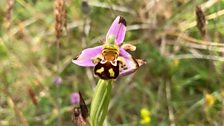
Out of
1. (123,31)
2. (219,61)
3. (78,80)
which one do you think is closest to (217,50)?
(219,61)

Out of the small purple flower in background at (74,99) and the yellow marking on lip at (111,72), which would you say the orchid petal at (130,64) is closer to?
the yellow marking on lip at (111,72)

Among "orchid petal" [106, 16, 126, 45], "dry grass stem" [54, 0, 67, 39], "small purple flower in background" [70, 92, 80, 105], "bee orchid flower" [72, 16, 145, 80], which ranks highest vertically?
"dry grass stem" [54, 0, 67, 39]

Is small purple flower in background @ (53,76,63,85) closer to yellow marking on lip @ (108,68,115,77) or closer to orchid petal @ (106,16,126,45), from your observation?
orchid petal @ (106,16,126,45)

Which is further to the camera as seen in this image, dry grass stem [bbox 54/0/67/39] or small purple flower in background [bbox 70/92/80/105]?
small purple flower in background [bbox 70/92/80/105]

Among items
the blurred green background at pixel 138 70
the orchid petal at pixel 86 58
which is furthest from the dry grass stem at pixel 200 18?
the orchid petal at pixel 86 58

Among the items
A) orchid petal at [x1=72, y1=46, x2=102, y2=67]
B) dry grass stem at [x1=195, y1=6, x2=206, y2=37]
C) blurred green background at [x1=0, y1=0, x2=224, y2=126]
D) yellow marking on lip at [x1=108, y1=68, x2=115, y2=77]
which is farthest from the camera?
blurred green background at [x1=0, y1=0, x2=224, y2=126]

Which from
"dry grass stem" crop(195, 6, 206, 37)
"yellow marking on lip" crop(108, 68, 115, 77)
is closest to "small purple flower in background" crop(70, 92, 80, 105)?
"dry grass stem" crop(195, 6, 206, 37)

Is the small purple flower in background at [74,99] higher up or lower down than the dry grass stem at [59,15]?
lower down
